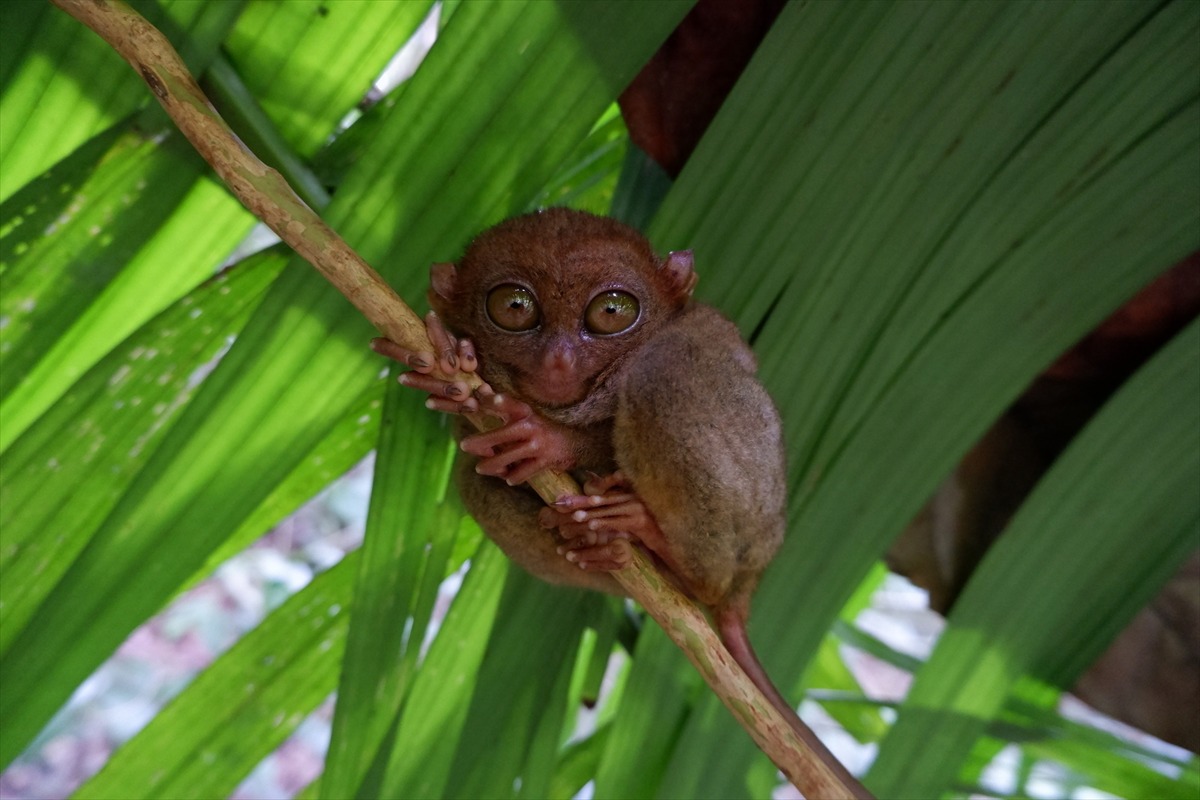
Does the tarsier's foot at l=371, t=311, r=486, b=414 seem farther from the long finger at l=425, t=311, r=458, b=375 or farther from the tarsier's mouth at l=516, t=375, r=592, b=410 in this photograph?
the tarsier's mouth at l=516, t=375, r=592, b=410

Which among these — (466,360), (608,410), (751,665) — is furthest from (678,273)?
(751,665)

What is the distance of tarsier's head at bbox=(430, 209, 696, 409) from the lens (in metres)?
1.96

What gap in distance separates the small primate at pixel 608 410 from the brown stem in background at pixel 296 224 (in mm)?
106

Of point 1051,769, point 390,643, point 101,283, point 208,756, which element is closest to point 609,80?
point 101,283

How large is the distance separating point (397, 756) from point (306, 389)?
0.83m

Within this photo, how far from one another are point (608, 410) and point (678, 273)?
0.33 m

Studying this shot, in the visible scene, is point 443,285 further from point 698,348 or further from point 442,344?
point 698,348

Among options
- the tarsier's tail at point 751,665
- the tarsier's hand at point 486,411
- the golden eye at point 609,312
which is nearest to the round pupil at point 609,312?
the golden eye at point 609,312

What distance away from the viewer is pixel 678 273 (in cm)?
201

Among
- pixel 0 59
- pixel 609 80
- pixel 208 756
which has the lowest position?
pixel 208 756

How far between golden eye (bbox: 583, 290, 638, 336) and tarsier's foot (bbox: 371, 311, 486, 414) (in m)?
0.41

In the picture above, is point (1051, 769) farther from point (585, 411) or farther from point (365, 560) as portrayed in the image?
point (365, 560)

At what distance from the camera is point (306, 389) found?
6.19 ft

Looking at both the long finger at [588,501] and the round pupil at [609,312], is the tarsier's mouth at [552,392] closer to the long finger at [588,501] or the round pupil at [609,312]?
the round pupil at [609,312]
